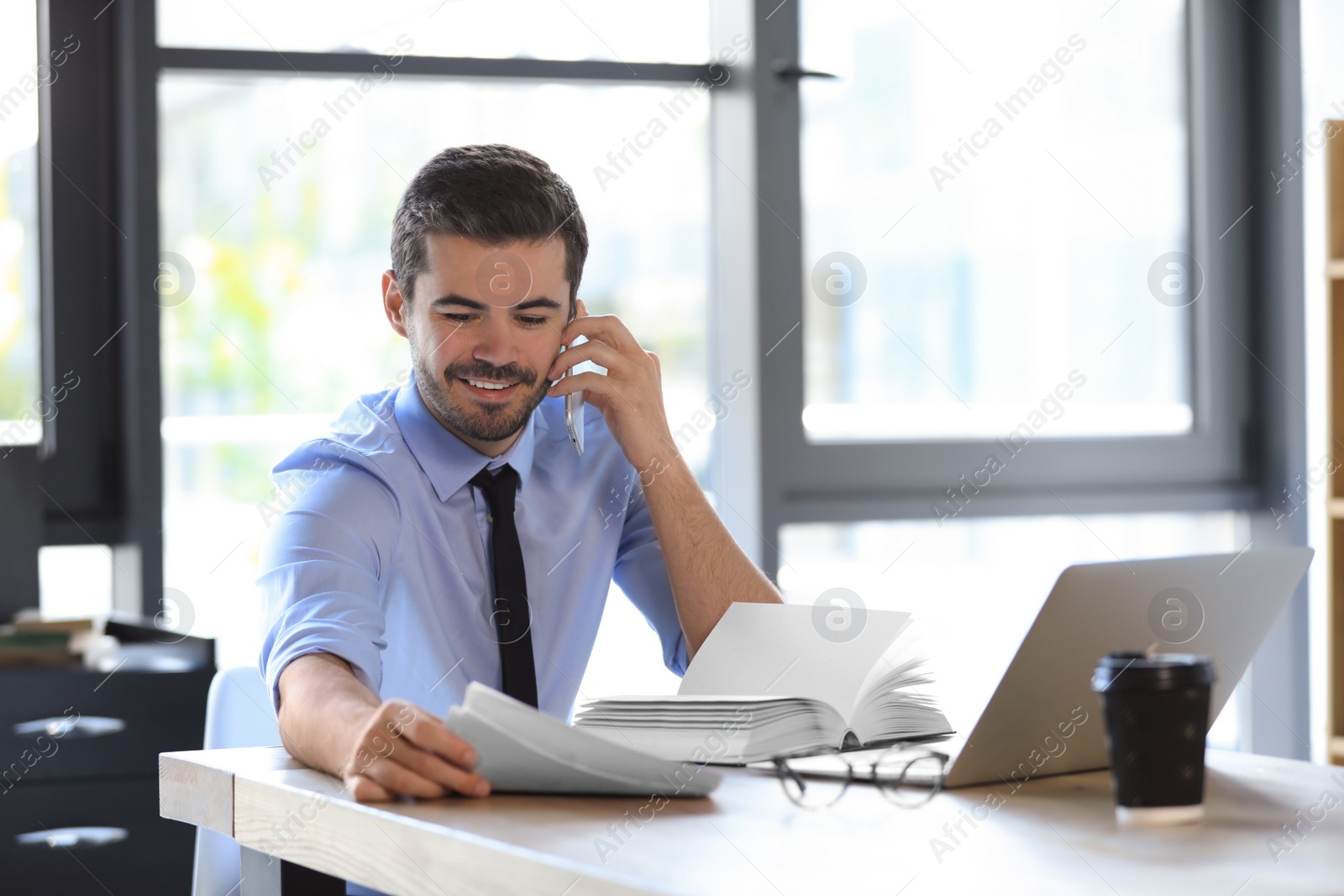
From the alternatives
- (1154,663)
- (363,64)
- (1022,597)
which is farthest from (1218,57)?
(1154,663)

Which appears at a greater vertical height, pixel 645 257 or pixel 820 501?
pixel 645 257

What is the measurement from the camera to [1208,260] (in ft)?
11.1

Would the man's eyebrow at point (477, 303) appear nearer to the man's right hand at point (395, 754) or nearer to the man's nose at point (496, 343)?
the man's nose at point (496, 343)

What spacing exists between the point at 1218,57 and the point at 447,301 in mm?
2581

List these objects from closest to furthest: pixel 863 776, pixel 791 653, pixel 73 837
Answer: pixel 863 776
pixel 791 653
pixel 73 837

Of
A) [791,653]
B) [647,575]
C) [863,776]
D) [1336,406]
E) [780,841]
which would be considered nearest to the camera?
[780,841]

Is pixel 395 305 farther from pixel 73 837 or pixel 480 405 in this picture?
pixel 73 837

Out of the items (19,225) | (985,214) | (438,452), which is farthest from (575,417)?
(985,214)

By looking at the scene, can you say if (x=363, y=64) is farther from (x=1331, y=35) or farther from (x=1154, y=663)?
(x=1154, y=663)

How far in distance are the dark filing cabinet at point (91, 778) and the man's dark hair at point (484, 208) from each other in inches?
39.4

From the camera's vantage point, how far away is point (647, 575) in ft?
5.77

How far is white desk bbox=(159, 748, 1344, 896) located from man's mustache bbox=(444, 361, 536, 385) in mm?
560

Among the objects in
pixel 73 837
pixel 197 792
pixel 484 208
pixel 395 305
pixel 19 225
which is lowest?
pixel 73 837

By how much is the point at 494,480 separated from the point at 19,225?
166 centimetres
